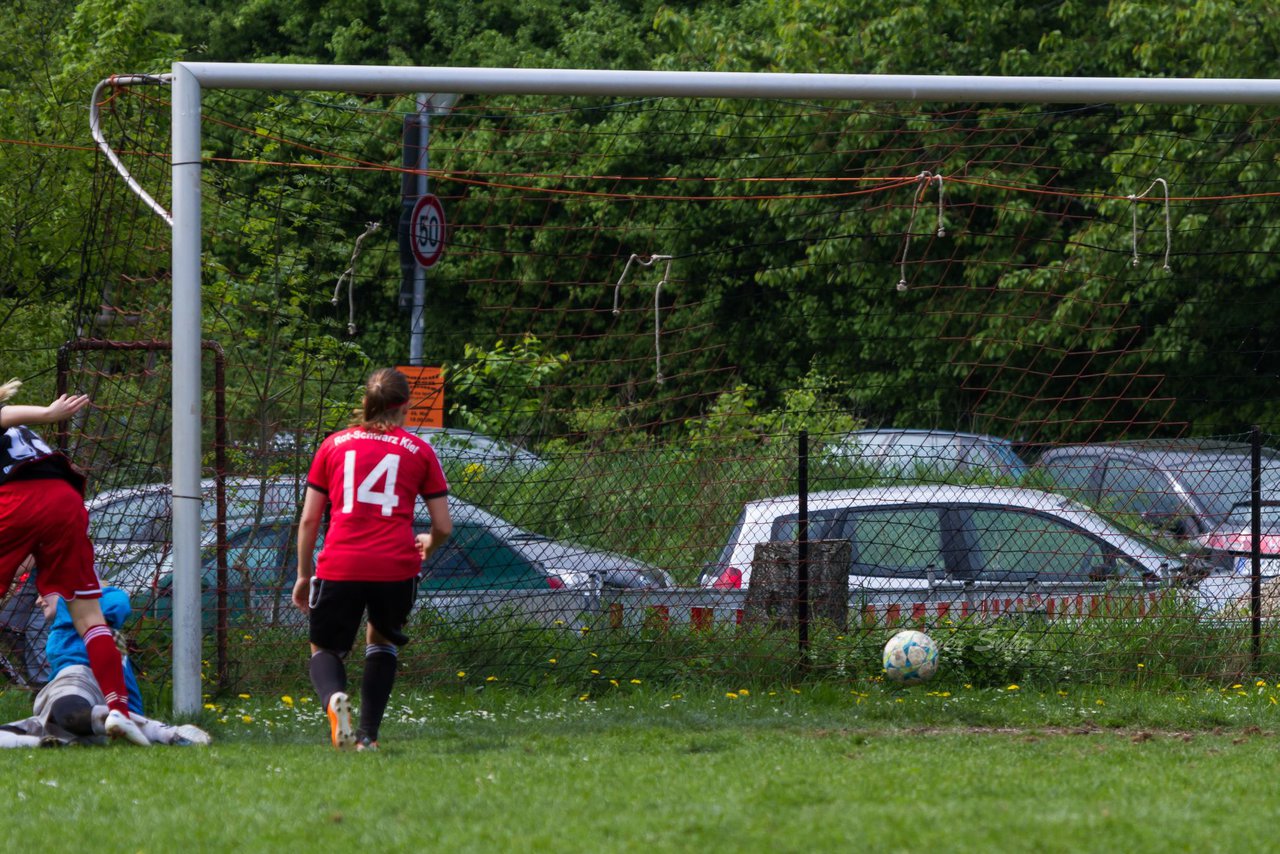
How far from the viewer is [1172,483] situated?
943cm

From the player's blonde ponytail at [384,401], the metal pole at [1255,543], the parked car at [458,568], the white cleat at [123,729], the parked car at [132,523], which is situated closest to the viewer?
the player's blonde ponytail at [384,401]

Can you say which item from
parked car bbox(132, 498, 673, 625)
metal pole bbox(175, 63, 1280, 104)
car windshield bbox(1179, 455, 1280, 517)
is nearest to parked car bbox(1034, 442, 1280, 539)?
car windshield bbox(1179, 455, 1280, 517)

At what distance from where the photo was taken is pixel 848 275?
13.1 m

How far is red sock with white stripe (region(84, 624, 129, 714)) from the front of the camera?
6414 mm

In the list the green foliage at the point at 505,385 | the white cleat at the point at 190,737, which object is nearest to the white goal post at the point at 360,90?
the white cleat at the point at 190,737

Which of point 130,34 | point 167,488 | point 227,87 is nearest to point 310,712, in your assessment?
point 167,488

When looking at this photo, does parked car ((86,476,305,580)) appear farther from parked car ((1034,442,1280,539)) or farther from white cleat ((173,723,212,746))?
parked car ((1034,442,1280,539))

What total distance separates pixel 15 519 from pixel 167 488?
178 cm

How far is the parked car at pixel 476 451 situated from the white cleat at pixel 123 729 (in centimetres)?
275

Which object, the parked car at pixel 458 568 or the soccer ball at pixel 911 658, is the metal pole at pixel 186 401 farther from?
the soccer ball at pixel 911 658

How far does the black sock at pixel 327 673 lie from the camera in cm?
606

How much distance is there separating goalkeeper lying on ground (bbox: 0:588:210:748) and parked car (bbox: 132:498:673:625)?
1154mm

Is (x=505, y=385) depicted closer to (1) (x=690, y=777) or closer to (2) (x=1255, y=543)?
(2) (x=1255, y=543)

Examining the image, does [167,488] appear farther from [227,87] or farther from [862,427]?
[862,427]
